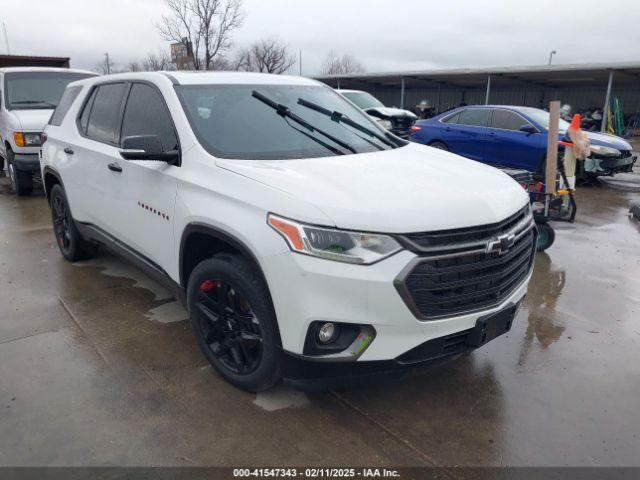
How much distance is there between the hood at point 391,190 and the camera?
2.40 m

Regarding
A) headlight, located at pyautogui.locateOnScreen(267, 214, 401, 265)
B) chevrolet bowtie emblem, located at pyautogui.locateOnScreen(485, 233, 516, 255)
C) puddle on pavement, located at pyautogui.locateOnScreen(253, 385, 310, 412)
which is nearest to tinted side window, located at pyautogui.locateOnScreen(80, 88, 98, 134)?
puddle on pavement, located at pyautogui.locateOnScreen(253, 385, 310, 412)

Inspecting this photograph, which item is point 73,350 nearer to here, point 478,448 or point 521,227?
point 478,448

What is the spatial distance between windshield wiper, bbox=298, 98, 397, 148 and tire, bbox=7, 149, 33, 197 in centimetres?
652

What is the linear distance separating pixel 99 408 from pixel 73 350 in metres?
0.79

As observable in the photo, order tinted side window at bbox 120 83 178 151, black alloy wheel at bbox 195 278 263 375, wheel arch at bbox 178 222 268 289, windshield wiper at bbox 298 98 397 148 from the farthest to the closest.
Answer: windshield wiper at bbox 298 98 397 148, tinted side window at bbox 120 83 178 151, black alloy wheel at bbox 195 278 263 375, wheel arch at bbox 178 222 268 289

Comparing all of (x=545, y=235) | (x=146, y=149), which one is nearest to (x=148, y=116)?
(x=146, y=149)

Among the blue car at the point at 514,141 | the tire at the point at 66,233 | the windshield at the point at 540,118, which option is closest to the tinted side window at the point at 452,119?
the blue car at the point at 514,141

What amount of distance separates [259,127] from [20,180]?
6.76 meters

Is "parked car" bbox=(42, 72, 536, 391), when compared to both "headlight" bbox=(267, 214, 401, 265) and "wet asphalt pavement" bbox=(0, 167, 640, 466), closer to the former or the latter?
"headlight" bbox=(267, 214, 401, 265)

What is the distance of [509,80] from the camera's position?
2609cm

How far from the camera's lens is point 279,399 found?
2992mm

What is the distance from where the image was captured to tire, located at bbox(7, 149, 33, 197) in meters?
8.40

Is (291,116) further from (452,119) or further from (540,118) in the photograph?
(452,119)

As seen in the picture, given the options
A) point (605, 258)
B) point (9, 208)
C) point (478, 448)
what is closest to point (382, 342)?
point (478, 448)
